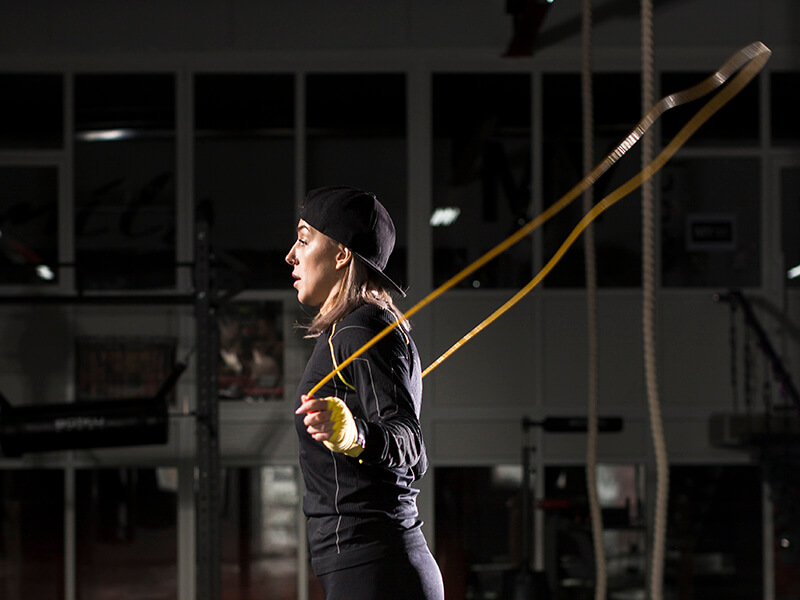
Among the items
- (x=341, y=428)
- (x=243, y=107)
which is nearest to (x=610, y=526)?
(x=243, y=107)

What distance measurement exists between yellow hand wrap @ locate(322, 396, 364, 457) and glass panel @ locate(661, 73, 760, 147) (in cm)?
457

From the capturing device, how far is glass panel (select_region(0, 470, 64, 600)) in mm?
5109

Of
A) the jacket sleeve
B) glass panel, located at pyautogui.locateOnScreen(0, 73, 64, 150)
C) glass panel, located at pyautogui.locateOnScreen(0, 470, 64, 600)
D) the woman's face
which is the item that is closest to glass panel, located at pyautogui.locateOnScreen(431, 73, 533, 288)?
glass panel, located at pyautogui.locateOnScreen(0, 73, 64, 150)

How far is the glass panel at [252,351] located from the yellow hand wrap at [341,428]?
3980mm

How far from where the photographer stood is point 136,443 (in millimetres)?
3918

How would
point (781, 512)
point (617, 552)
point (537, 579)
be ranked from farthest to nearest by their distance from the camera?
1. point (617, 552)
2. point (781, 512)
3. point (537, 579)

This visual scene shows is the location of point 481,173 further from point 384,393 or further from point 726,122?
point 384,393

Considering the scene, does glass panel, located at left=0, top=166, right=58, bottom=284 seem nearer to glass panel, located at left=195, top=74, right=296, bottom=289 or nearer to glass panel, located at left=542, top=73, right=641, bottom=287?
glass panel, located at left=195, top=74, right=296, bottom=289

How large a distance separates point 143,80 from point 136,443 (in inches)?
96.6

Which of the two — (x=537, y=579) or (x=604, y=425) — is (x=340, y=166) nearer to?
(x=604, y=425)

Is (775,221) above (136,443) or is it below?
above

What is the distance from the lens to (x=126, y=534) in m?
5.12

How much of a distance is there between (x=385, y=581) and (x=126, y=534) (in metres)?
4.04

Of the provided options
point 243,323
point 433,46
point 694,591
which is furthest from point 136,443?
point 694,591
